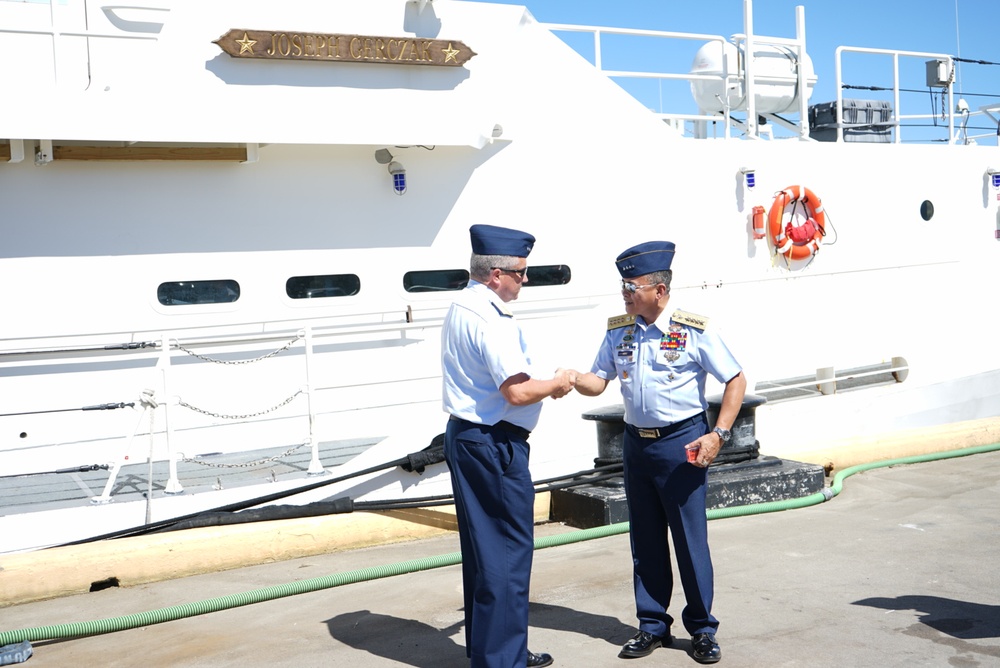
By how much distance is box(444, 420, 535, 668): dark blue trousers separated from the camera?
136 inches

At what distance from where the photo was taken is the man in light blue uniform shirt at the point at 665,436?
379 cm

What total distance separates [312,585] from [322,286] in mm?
2763

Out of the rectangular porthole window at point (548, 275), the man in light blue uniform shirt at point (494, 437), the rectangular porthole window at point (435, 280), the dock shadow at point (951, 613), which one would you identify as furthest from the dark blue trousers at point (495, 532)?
the rectangular porthole window at point (548, 275)

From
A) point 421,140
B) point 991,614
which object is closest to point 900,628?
point 991,614

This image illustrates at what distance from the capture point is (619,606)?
4.50 m

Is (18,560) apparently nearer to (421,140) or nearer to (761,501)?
(421,140)

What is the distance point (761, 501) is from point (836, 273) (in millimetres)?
3640

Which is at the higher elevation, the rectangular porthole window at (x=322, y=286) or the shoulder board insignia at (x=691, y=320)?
the rectangular porthole window at (x=322, y=286)

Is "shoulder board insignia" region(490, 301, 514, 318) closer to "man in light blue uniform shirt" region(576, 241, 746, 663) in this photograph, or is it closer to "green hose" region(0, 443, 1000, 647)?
"man in light blue uniform shirt" region(576, 241, 746, 663)

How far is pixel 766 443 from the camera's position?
26.0 ft

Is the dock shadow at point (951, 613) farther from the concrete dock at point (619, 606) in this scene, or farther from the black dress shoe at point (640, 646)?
the black dress shoe at point (640, 646)

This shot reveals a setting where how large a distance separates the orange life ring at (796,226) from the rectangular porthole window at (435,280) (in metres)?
3.24

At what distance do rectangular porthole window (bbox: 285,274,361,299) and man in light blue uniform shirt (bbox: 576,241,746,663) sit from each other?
3577mm

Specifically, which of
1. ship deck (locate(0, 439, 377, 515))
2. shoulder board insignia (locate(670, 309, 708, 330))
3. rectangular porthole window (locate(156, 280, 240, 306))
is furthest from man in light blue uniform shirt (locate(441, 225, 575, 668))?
rectangular porthole window (locate(156, 280, 240, 306))
